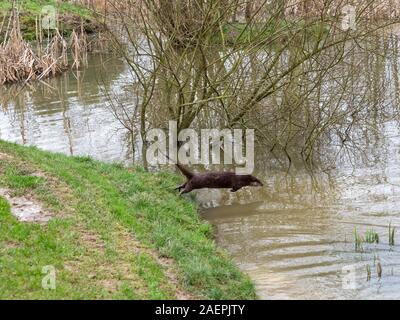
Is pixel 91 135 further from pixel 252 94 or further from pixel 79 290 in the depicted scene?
pixel 79 290

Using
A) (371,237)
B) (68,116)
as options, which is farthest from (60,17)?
(371,237)

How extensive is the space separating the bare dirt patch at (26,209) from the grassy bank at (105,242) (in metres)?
0.11

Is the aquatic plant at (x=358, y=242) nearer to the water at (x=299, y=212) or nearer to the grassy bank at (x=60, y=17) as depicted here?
the water at (x=299, y=212)

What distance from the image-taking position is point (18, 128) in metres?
18.1

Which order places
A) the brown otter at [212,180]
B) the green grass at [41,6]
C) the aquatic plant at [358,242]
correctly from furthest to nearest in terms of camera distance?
the green grass at [41,6] → the brown otter at [212,180] → the aquatic plant at [358,242]

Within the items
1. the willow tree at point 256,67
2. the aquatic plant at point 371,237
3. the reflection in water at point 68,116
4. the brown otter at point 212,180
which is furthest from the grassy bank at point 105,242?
the reflection in water at point 68,116

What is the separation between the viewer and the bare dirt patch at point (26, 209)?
8543 mm

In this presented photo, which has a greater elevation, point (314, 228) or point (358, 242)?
point (314, 228)

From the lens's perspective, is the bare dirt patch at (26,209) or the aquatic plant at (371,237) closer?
the bare dirt patch at (26,209)

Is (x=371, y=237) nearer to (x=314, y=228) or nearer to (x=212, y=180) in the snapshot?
(x=314, y=228)

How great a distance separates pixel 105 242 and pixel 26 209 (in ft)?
4.61

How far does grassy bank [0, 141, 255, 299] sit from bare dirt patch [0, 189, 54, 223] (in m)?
0.11

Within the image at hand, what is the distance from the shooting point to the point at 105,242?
27.0 feet

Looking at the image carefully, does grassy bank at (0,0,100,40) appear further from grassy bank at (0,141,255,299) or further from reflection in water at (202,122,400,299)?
grassy bank at (0,141,255,299)
